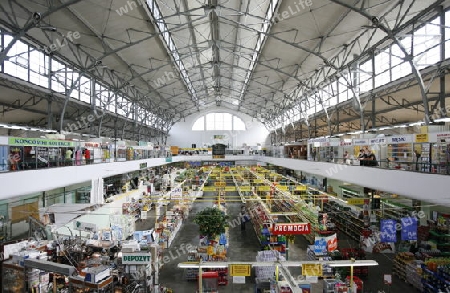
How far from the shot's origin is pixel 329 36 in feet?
40.3

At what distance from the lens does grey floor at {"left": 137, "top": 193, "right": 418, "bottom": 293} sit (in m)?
8.02

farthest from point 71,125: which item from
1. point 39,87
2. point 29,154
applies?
point 29,154

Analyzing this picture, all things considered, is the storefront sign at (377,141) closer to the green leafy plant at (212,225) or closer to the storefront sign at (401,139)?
the storefront sign at (401,139)

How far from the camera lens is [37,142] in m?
7.64

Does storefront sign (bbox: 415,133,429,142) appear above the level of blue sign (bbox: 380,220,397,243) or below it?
above

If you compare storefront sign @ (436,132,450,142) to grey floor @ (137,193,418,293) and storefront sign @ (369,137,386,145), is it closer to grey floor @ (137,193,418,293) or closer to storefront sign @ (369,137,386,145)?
storefront sign @ (369,137,386,145)

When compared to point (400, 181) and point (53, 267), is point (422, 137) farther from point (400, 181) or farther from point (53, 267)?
point (53, 267)

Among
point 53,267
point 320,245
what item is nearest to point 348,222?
point 320,245

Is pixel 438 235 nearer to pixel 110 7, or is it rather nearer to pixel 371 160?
pixel 371 160

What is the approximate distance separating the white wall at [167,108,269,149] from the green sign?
2985 cm

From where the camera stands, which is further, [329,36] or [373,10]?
[329,36]

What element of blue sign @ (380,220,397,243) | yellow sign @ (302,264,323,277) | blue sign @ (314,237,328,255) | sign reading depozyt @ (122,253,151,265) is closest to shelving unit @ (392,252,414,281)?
blue sign @ (380,220,397,243)

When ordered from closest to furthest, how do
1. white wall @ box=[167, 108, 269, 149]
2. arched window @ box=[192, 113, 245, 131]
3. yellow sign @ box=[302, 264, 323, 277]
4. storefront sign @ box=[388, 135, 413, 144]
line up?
1. yellow sign @ box=[302, 264, 323, 277]
2. storefront sign @ box=[388, 135, 413, 144]
3. white wall @ box=[167, 108, 269, 149]
4. arched window @ box=[192, 113, 245, 131]

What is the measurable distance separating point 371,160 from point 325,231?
10.8 feet
